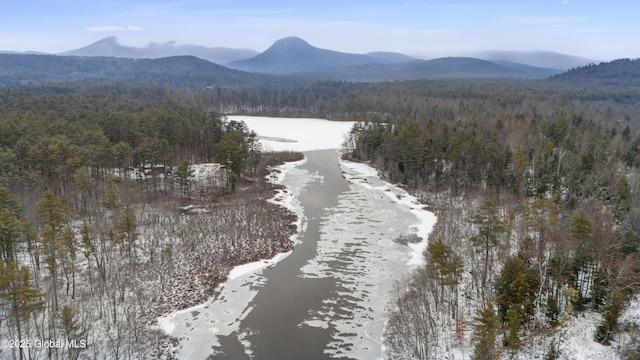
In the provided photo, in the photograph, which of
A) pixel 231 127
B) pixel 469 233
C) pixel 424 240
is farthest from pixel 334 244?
pixel 231 127

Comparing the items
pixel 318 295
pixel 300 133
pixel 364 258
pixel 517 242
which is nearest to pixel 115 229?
pixel 318 295

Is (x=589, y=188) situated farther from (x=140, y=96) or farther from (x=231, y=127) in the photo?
(x=140, y=96)

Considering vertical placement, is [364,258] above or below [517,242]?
below

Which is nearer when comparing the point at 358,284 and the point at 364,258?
the point at 358,284

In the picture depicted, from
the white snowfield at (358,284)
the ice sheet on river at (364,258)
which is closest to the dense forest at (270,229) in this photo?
the white snowfield at (358,284)

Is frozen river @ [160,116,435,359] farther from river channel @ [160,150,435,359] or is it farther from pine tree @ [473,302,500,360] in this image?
pine tree @ [473,302,500,360]

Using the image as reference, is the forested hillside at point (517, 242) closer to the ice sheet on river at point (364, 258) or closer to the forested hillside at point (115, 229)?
the ice sheet on river at point (364, 258)

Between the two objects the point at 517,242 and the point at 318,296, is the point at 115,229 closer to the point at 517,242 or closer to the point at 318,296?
the point at 318,296

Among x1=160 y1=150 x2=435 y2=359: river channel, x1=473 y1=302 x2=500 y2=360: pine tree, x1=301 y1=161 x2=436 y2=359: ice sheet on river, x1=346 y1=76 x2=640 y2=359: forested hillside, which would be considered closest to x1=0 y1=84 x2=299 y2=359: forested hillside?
x1=160 y1=150 x2=435 y2=359: river channel
